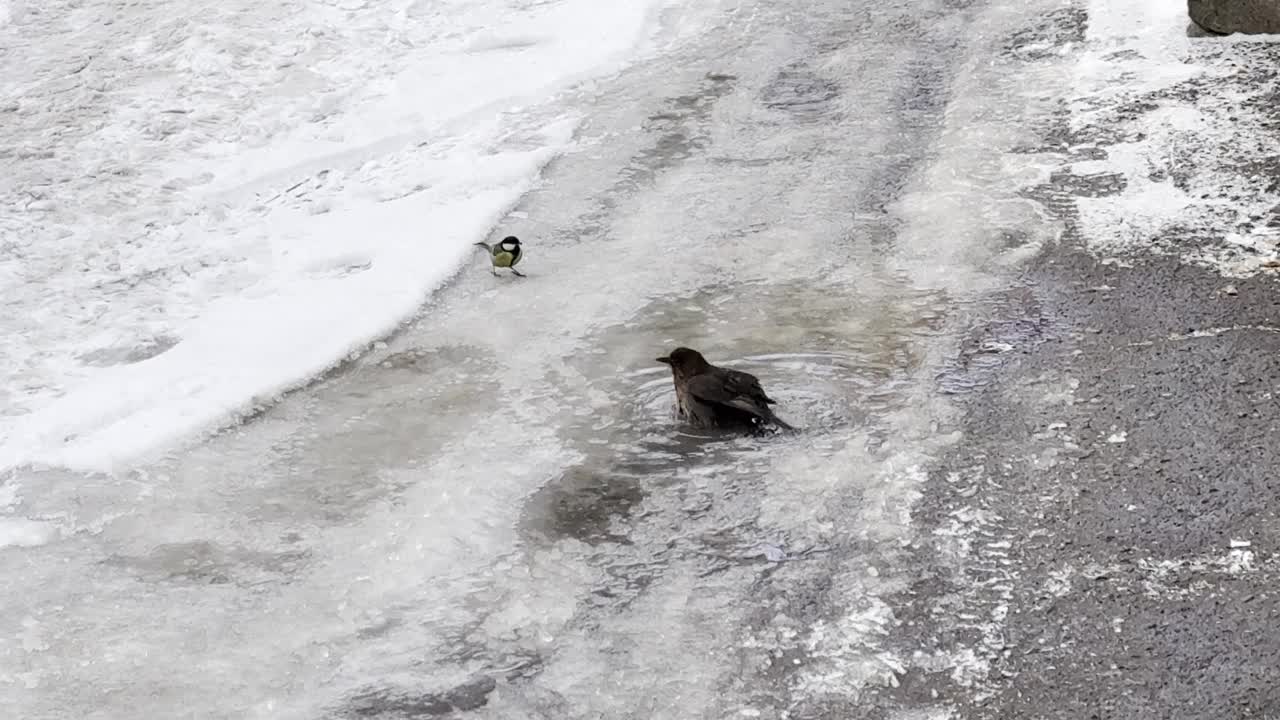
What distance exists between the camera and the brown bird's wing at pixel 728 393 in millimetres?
5273

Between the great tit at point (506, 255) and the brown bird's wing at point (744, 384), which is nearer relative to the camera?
the brown bird's wing at point (744, 384)

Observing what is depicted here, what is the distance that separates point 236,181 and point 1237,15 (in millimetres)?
6709

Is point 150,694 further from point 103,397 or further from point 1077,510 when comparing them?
point 1077,510

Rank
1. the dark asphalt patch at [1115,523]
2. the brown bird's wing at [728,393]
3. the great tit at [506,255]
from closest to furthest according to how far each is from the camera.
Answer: the dark asphalt patch at [1115,523], the brown bird's wing at [728,393], the great tit at [506,255]

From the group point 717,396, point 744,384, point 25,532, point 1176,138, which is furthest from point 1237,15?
point 25,532

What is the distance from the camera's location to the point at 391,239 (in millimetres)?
7750

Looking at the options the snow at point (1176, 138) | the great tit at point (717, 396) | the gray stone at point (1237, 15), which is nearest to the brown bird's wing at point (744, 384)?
the great tit at point (717, 396)

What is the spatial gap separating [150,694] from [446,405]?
2026 millimetres

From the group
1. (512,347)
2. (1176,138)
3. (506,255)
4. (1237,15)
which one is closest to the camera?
(512,347)

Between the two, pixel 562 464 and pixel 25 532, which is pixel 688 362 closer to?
pixel 562 464

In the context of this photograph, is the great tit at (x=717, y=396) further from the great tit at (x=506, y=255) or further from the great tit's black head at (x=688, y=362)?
the great tit at (x=506, y=255)

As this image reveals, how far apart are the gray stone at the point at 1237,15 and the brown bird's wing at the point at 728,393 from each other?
551cm

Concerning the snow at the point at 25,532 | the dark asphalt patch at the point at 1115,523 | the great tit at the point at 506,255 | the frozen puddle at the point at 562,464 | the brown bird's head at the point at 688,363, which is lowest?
the dark asphalt patch at the point at 1115,523

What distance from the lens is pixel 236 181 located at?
29.7 ft
